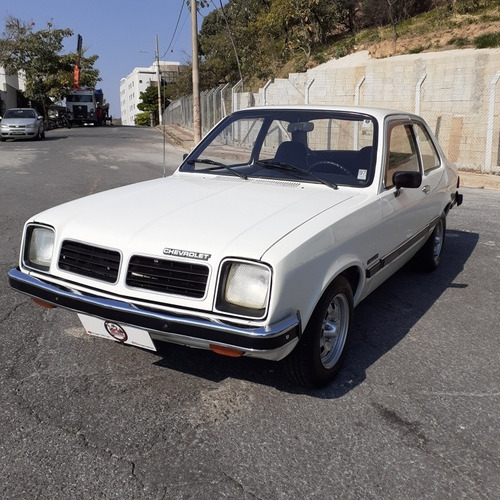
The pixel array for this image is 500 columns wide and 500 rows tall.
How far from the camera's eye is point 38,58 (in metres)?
40.7

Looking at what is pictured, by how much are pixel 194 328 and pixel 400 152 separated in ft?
8.06

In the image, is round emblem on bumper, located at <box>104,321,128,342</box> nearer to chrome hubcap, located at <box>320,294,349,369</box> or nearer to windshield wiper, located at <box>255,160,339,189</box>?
chrome hubcap, located at <box>320,294,349,369</box>

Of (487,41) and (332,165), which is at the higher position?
(487,41)

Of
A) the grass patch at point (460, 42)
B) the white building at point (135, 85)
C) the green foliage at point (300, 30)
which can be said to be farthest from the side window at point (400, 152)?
the white building at point (135, 85)

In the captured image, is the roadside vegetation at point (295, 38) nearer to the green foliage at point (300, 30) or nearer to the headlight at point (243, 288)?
the green foliage at point (300, 30)

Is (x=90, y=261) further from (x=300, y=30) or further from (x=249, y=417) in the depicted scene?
(x=300, y=30)

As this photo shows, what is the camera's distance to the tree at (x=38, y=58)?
39.9 metres

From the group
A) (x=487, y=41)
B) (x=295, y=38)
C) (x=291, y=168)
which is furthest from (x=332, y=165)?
(x=295, y=38)

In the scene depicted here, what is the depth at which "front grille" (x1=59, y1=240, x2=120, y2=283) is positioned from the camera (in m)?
3.02

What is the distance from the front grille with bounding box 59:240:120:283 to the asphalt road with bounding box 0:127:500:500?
0.66m

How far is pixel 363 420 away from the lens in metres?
2.95

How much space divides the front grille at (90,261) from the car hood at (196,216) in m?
0.05

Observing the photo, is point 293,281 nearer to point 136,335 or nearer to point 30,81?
point 136,335

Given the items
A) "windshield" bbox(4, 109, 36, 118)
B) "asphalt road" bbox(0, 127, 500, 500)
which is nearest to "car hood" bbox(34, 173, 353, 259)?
"asphalt road" bbox(0, 127, 500, 500)
